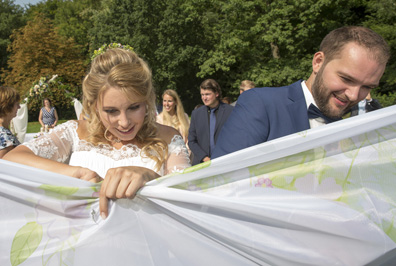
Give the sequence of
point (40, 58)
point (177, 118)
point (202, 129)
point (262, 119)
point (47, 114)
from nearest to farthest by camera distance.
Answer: point (262, 119) → point (202, 129) → point (177, 118) → point (47, 114) → point (40, 58)

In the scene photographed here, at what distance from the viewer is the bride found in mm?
2271

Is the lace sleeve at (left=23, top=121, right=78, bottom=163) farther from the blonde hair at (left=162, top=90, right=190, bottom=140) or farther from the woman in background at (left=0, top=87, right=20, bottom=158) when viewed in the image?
the blonde hair at (left=162, top=90, right=190, bottom=140)

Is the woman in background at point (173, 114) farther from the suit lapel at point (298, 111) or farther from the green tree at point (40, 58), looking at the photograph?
the green tree at point (40, 58)

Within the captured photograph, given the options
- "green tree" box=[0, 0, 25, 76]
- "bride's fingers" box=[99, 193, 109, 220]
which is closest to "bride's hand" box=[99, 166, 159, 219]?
"bride's fingers" box=[99, 193, 109, 220]

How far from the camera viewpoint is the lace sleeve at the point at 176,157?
2.45 m

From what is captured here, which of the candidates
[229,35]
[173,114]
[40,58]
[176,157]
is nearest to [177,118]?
[173,114]

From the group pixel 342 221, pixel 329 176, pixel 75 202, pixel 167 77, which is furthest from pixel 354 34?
pixel 167 77

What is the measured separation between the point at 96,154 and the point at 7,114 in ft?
9.98

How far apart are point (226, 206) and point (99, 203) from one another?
51cm

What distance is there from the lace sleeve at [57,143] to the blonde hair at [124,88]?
13cm

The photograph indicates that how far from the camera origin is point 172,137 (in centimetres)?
264

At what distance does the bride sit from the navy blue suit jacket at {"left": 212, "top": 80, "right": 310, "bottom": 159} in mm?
469

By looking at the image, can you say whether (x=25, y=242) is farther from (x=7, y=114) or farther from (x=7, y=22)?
(x=7, y=22)

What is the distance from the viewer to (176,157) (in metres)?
2.51
